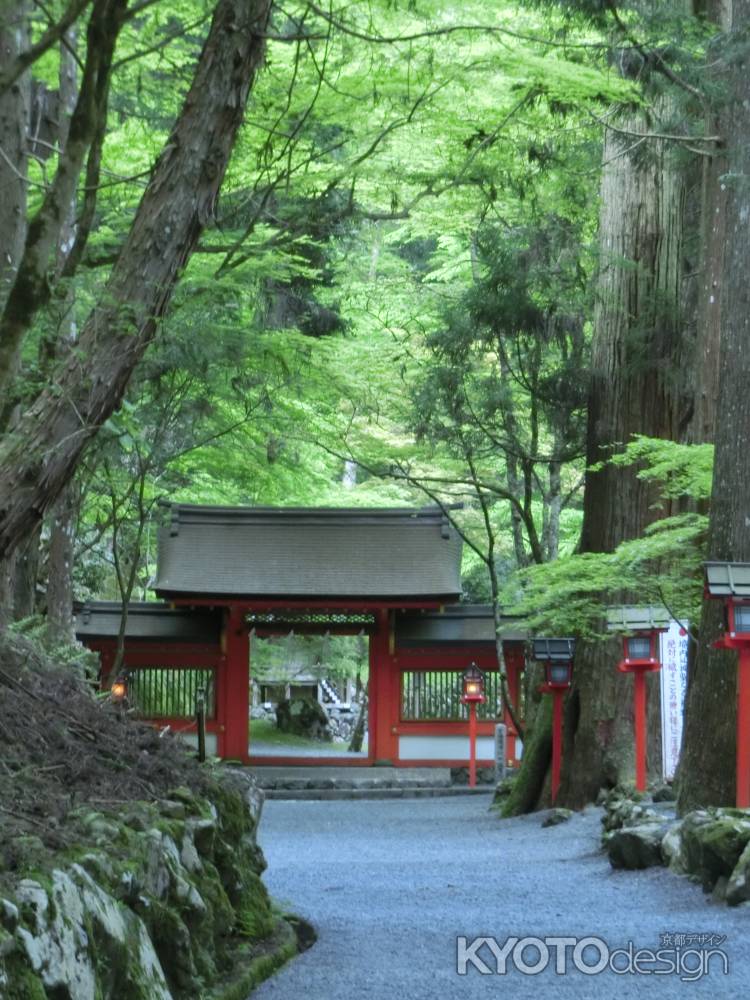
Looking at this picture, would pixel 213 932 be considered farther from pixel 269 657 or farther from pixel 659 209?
pixel 269 657

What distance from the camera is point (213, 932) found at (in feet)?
15.8

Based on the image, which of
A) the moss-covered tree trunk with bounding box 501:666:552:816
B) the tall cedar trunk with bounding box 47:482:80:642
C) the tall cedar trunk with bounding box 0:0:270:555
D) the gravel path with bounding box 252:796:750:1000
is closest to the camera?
the tall cedar trunk with bounding box 0:0:270:555

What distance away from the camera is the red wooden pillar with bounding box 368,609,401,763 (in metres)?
20.6

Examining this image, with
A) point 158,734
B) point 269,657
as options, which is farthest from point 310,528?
point 158,734

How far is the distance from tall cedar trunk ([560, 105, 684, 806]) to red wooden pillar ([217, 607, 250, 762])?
8.93 m

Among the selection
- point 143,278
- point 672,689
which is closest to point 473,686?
point 672,689

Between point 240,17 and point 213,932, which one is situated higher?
point 240,17

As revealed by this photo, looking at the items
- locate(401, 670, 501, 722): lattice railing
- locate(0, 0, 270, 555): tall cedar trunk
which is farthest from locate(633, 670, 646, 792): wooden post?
locate(401, 670, 501, 722): lattice railing

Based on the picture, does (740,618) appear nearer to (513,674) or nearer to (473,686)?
(473,686)

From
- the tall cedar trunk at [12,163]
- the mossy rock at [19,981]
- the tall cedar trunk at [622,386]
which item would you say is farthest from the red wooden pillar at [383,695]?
the mossy rock at [19,981]

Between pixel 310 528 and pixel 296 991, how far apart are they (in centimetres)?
1752

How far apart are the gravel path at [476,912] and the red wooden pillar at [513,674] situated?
28.5 feet

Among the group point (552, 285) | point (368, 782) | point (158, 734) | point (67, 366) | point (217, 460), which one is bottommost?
point (368, 782)

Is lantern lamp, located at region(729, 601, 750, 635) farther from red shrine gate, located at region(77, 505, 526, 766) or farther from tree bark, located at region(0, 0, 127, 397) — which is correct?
red shrine gate, located at region(77, 505, 526, 766)
